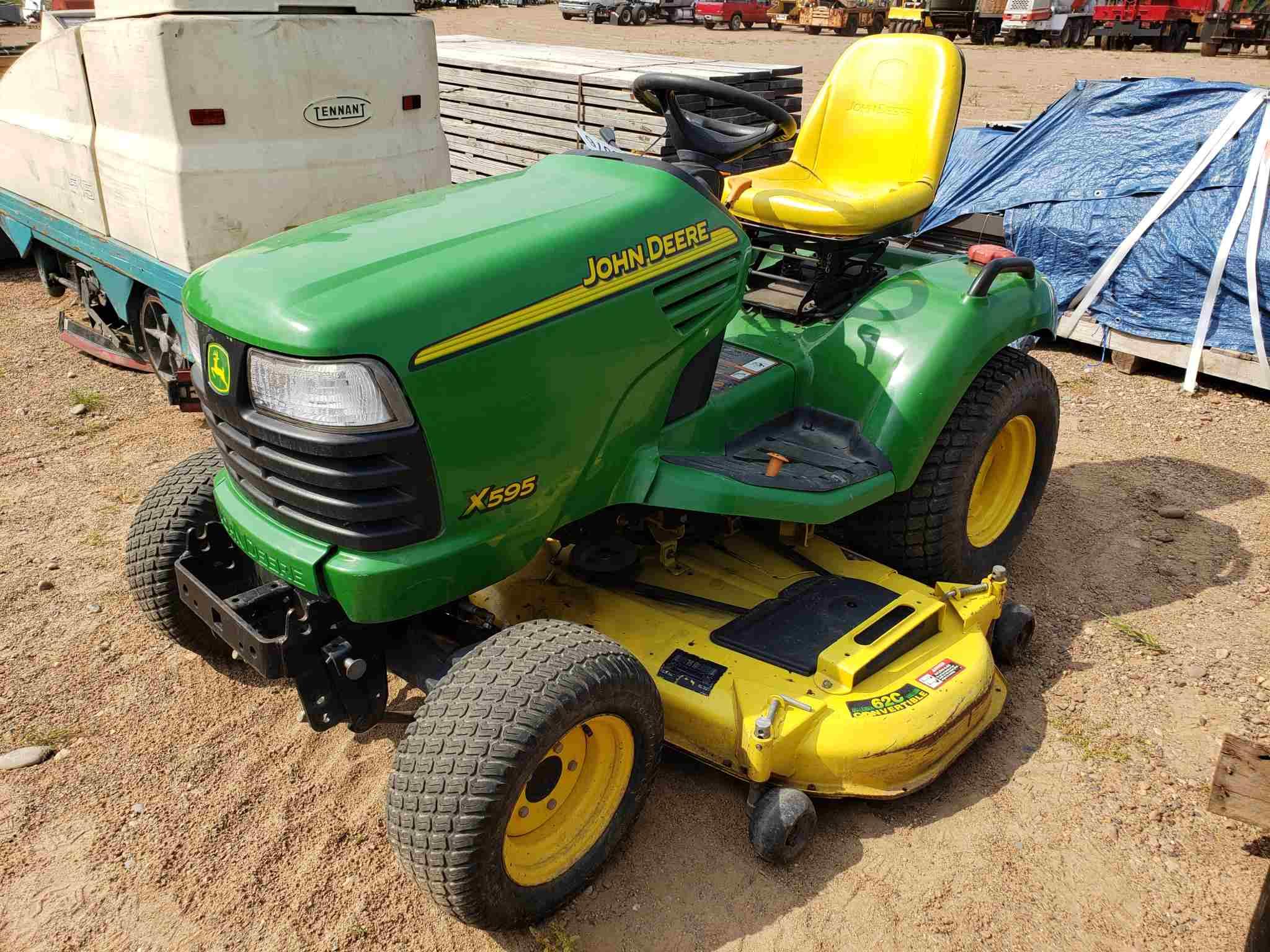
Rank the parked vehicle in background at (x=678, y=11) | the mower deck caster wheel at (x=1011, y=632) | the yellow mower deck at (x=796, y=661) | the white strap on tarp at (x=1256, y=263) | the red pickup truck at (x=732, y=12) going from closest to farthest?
the yellow mower deck at (x=796, y=661) < the mower deck caster wheel at (x=1011, y=632) < the white strap on tarp at (x=1256, y=263) < the red pickup truck at (x=732, y=12) < the parked vehicle in background at (x=678, y=11)

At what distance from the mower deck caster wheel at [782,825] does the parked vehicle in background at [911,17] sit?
2673cm

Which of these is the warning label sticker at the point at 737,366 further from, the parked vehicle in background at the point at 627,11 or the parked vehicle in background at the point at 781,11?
the parked vehicle in background at the point at 781,11

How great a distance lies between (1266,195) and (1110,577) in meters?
3.08

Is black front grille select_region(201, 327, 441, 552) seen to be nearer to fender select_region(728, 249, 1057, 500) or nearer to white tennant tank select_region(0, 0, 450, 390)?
fender select_region(728, 249, 1057, 500)

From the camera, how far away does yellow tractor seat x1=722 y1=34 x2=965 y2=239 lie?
352 centimetres

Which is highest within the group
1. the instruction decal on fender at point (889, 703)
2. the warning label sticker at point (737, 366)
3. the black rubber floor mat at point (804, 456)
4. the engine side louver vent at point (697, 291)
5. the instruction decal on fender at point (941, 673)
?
the engine side louver vent at point (697, 291)

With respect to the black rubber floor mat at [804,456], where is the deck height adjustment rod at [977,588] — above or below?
below

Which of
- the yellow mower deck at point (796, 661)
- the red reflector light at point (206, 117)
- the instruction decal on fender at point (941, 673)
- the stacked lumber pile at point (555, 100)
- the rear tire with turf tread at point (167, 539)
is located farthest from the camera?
the stacked lumber pile at point (555, 100)

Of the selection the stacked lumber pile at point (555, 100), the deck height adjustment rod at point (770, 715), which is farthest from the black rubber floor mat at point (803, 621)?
the stacked lumber pile at point (555, 100)

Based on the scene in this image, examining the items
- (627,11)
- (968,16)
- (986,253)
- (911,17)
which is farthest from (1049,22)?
(986,253)

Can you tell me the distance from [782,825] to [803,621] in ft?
2.15

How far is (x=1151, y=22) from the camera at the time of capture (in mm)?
24562

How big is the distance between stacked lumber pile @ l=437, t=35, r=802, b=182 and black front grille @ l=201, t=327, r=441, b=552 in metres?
4.94

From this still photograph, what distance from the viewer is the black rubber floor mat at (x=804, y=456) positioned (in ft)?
9.30
